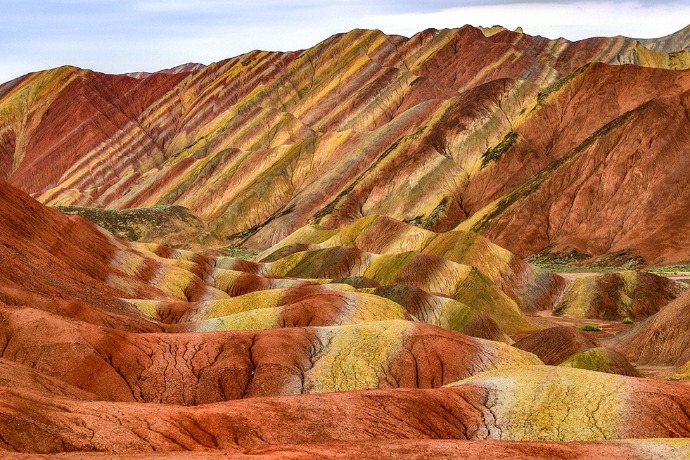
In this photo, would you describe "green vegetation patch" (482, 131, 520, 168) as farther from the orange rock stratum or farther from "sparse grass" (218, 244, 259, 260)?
"sparse grass" (218, 244, 259, 260)

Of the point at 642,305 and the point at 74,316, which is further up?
the point at 74,316

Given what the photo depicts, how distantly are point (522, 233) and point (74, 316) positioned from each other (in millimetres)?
73285

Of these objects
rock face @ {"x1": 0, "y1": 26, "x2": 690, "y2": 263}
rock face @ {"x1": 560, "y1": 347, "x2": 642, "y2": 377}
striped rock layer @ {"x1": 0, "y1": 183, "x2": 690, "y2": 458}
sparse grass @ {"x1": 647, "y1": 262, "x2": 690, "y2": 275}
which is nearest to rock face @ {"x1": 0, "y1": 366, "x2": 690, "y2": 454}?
striped rock layer @ {"x1": 0, "y1": 183, "x2": 690, "y2": 458}

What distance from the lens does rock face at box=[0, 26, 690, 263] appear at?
101062 millimetres

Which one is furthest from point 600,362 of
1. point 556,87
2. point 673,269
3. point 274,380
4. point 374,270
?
point 556,87

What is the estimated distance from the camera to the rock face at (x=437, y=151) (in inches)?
3979

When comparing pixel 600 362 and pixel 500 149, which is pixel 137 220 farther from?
pixel 600 362

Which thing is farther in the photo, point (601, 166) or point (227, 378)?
point (601, 166)

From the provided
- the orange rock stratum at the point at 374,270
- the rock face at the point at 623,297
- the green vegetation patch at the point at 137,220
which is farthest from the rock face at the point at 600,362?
the green vegetation patch at the point at 137,220

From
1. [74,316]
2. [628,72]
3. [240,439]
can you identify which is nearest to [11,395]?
[240,439]

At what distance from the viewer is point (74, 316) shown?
37.6m

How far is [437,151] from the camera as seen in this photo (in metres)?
126

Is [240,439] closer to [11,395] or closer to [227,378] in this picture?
[11,395]

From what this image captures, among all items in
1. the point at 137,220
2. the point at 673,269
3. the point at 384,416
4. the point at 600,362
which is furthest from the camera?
the point at 137,220
